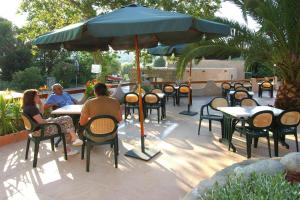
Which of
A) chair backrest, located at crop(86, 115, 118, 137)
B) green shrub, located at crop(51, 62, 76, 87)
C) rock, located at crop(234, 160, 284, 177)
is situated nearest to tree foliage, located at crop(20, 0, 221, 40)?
chair backrest, located at crop(86, 115, 118, 137)

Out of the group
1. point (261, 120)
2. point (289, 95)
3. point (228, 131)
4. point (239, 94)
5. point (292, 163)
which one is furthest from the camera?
point (239, 94)

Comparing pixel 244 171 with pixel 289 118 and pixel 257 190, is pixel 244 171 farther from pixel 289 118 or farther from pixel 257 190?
pixel 289 118

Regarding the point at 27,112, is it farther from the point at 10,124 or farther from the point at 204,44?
the point at 204,44

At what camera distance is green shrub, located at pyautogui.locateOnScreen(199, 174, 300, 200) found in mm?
1902

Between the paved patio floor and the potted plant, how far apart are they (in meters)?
0.22

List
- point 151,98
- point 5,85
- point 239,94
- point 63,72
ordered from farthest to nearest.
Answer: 1. point 63,72
2. point 5,85
3. point 239,94
4. point 151,98

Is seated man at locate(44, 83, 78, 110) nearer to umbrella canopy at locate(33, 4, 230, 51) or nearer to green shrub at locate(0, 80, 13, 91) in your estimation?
umbrella canopy at locate(33, 4, 230, 51)

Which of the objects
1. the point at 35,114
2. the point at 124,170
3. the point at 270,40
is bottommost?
the point at 124,170

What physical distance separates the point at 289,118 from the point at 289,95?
2.43 m

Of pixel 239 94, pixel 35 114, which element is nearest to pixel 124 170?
pixel 35 114

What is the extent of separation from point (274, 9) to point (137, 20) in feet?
13.7

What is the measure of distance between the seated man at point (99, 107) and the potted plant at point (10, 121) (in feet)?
7.18

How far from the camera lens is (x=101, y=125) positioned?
443cm

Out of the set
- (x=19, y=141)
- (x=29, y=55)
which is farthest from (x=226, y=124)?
(x=29, y=55)
